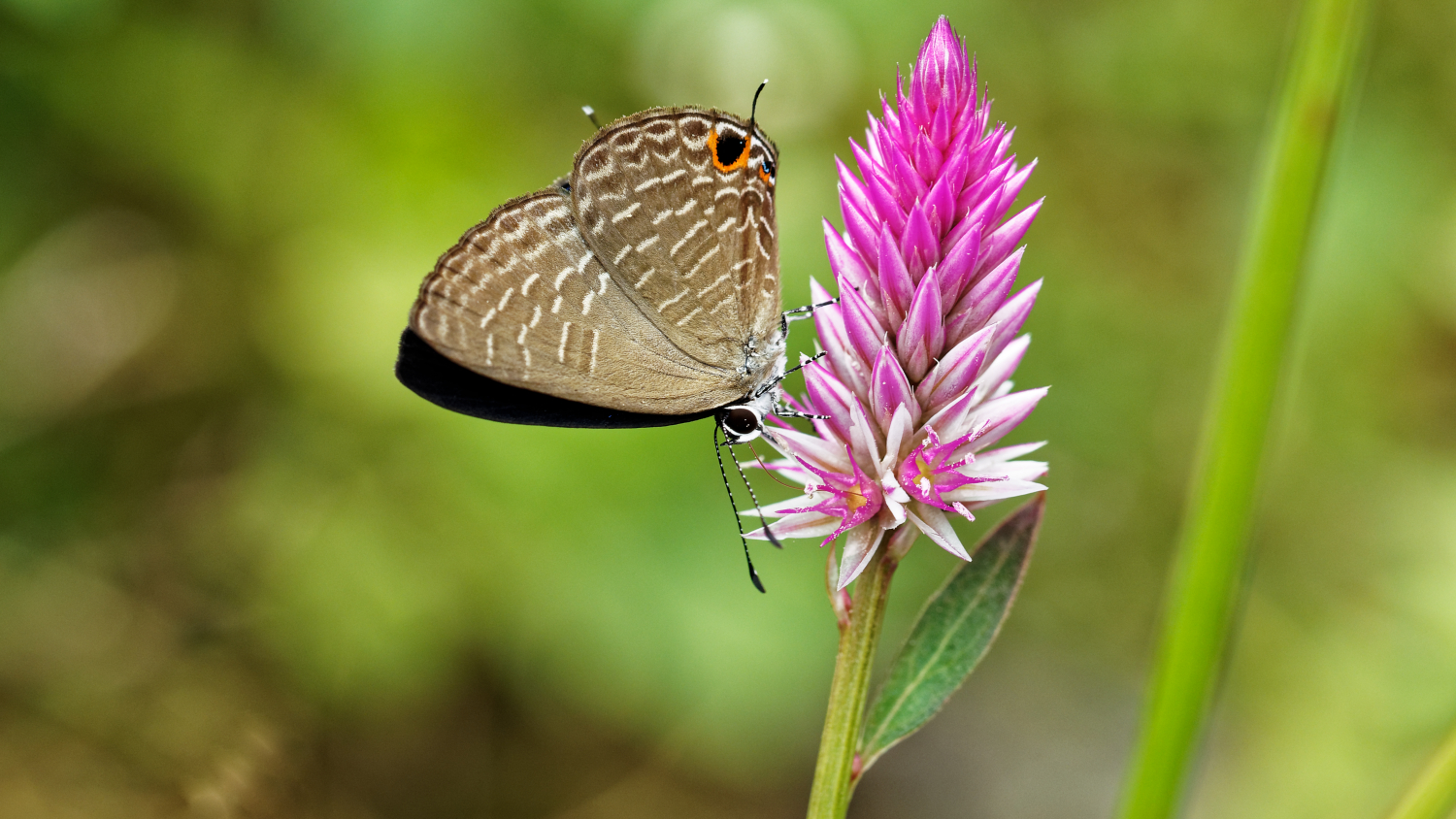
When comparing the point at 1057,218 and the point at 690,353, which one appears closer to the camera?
the point at 690,353

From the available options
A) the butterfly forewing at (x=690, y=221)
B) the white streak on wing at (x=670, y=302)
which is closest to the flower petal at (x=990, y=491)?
the butterfly forewing at (x=690, y=221)

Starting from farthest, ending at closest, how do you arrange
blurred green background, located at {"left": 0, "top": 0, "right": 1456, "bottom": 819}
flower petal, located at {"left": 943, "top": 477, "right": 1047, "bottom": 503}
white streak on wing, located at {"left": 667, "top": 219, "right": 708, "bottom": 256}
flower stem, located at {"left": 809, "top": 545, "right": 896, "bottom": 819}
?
blurred green background, located at {"left": 0, "top": 0, "right": 1456, "bottom": 819}, white streak on wing, located at {"left": 667, "top": 219, "right": 708, "bottom": 256}, flower petal, located at {"left": 943, "top": 477, "right": 1047, "bottom": 503}, flower stem, located at {"left": 809, "top": 545, "right": 896, "bottom": 819}

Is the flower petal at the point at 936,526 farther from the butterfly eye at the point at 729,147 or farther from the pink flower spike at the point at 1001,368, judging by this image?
the butterfly eye at the point at 729,147

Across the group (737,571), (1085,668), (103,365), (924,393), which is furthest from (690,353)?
(103,365)

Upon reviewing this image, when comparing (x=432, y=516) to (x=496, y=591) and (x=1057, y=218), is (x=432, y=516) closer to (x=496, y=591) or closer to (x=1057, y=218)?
(x=496, y=591)

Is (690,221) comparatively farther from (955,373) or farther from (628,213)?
(955,373)

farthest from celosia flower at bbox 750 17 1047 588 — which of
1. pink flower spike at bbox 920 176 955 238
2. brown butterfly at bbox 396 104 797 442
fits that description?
brown butterfly at bbox 396 104 797 442

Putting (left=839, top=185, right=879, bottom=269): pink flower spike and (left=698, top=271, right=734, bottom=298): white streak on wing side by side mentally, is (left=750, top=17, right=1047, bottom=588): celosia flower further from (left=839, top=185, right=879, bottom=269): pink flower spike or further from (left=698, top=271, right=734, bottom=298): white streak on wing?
(left=698, top=271, right=734, bottom=298): white streak on wing
